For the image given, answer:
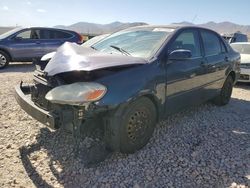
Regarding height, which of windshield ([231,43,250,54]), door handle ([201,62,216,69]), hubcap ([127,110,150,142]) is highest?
door handle ([201,62,216,69])

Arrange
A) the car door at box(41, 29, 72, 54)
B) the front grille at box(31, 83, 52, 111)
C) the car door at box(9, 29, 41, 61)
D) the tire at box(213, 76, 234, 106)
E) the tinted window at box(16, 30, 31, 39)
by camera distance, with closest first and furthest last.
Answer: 1. the front grille at box(31, 83, 52, 111)
2. the tire at box(213, 76, 234, 106)
3. the car door at box(9, 29, 41, 61)
4. the tinted window at box(16, 30, 31, 39)
5. the car door at box(41, 29, 72, 54)

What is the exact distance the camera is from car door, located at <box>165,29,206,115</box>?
173 inches

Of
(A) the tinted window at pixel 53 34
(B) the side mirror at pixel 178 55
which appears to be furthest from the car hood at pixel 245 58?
(A) the tinted window at pixel 53 34

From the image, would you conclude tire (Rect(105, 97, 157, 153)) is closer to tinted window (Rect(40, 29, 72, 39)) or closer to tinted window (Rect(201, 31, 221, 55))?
tinted window (Rect(201, 31, 221, 55))

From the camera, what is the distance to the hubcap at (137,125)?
3836 mm

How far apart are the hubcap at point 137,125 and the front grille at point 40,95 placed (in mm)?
1017

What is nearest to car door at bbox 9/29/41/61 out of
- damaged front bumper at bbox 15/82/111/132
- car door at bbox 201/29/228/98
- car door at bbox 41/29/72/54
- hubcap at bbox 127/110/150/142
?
car door at bbox 41/29/72/54

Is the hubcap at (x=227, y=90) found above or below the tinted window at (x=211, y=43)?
below

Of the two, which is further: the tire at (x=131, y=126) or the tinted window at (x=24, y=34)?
the tinted window at (x=24, y=34)

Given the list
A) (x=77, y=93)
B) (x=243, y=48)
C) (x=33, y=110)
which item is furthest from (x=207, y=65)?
(x=243, y=48)

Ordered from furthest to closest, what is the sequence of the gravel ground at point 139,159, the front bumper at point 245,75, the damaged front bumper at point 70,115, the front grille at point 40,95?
the front bumper at point 245,75
the front grille at point 40,95
the gravel ground at point 139,159
the damaged front bumper at point 70,115

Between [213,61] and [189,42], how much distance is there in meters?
0.86

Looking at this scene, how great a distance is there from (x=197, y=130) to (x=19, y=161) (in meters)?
2.76

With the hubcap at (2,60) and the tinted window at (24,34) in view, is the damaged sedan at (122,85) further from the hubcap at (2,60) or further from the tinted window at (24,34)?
the tinted window at (24,34)
